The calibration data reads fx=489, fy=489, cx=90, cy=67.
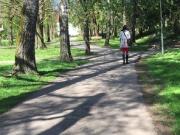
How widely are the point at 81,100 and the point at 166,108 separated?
2.36 meters

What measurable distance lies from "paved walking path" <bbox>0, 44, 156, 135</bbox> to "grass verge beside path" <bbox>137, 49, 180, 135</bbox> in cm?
25

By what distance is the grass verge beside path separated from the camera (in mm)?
8930

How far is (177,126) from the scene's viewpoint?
8.50 m

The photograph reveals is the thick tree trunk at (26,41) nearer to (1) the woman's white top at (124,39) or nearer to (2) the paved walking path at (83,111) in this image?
(2) the paved walking path at (83,111)

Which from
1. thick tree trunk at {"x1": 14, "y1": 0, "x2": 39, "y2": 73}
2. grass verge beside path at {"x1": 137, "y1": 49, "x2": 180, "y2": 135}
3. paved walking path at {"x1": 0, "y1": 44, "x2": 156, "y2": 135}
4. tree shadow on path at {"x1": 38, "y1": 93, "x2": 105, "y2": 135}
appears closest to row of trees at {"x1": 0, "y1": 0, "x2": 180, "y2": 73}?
thick tree trunk at {"x1": 14, "y1": 0, "x2": 39, "y2": 73}

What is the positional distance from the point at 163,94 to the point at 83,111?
277 cm

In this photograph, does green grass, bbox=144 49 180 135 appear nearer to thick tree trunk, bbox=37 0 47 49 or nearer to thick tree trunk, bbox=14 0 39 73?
thick tree trunk, bbox=14 0 39 73

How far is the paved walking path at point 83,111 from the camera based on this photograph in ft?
28.2

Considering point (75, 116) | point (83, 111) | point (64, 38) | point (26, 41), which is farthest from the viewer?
point (64, 38)

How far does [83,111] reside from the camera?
Answer: 10359 mm

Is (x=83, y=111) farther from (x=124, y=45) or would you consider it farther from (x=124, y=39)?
(x=124, y=39)

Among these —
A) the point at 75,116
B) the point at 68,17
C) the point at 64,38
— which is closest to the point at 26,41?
the point at 64,38

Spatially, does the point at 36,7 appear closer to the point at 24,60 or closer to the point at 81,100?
the point at 24,60


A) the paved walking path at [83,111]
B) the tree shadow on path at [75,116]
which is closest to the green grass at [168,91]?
the paved walking path at [83,111]
